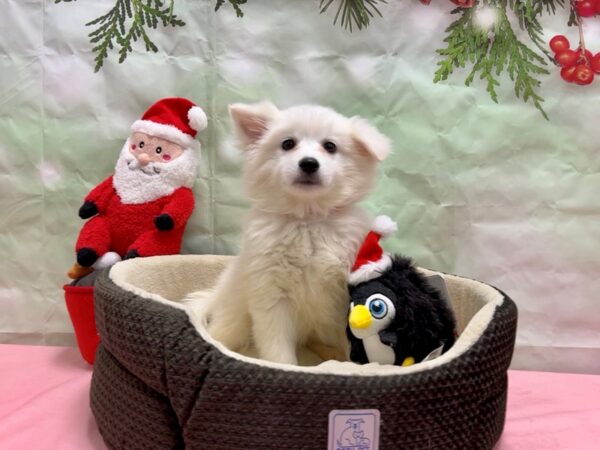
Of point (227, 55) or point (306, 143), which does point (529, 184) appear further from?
point (227, 55)

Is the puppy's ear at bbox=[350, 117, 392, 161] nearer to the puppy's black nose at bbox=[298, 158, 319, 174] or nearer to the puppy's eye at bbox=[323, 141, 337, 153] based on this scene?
the puppy's eye at bbox=[323, 141, 337, 153]

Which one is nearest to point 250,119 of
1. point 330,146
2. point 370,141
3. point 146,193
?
point 330,146

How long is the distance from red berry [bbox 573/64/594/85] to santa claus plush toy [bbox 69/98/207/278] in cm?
134

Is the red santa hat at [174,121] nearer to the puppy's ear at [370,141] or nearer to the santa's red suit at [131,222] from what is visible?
the santa's red suit at [131,222]

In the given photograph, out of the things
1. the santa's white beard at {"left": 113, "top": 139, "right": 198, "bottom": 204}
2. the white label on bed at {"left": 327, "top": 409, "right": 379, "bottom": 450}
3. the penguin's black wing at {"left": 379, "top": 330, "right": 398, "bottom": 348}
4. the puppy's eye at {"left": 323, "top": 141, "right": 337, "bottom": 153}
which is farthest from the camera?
the santa's white beard at {"left": 113, "top": 139, "right": 198, "bottom": 204}

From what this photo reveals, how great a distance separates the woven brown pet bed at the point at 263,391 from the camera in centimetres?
96

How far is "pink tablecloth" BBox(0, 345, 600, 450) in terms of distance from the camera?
1.39 metres

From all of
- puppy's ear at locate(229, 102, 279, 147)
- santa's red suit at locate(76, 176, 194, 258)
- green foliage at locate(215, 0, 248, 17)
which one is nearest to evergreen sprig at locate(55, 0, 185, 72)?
green foliage at locate(215, 0, 248, 17)

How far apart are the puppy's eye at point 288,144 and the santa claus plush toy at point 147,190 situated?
0.55m

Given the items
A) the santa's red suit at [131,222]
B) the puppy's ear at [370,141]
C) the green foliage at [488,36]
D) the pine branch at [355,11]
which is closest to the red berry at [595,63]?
the green foliage at [488,36]

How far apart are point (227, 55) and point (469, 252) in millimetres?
1181

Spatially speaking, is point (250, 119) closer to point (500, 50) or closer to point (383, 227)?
point (383, 227)

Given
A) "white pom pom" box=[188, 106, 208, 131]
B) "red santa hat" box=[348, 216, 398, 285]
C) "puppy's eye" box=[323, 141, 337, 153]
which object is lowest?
"red santa hat" box=[348, 216, 398, 285]

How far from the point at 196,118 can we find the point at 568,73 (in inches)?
52.6
